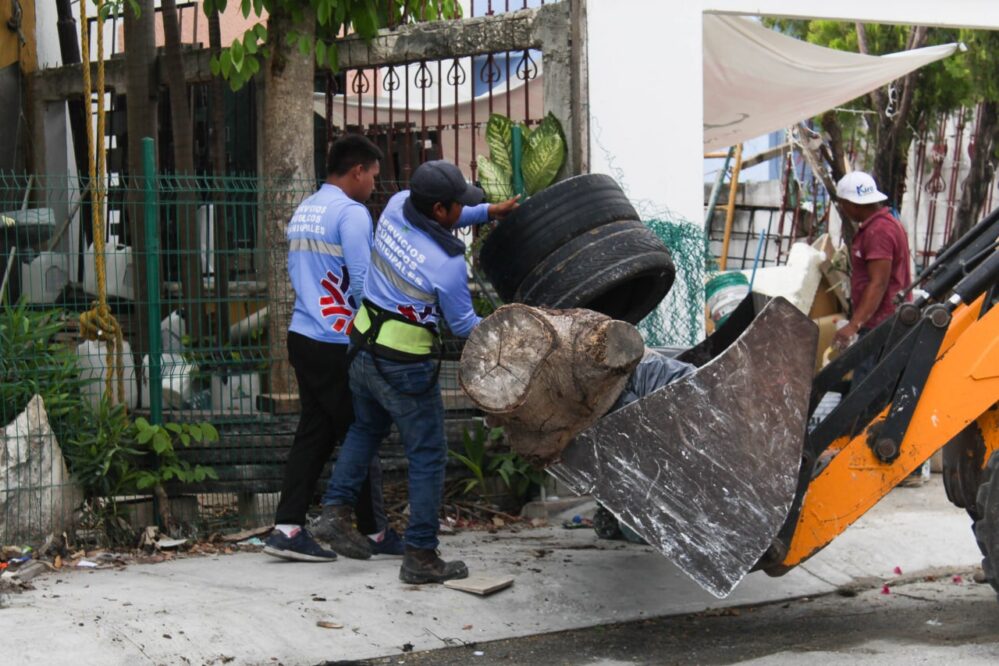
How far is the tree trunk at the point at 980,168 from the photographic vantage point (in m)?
16.1

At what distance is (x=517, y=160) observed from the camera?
8.00 meters

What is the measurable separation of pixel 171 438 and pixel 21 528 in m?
0.85

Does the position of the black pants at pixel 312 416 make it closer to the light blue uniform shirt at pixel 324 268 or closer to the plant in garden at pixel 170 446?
the light blue uniform shirt at pixel 324 268

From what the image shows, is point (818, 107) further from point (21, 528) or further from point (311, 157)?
point (21, 528)

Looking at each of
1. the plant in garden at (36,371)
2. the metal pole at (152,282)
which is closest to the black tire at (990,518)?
the metal pole at (152,282)

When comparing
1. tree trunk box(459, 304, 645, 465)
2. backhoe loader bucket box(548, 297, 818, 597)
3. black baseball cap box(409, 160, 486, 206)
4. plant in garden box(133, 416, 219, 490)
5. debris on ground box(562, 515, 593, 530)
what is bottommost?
debris on ground box(562, 515, 593, 530)

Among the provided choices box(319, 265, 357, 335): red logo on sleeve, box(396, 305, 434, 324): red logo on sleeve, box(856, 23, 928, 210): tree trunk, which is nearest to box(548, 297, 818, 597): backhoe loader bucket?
box(396, 305, 434, 324): red logo on sleeve

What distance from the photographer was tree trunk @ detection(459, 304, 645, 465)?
16.4ft

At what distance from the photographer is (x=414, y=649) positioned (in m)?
5.45

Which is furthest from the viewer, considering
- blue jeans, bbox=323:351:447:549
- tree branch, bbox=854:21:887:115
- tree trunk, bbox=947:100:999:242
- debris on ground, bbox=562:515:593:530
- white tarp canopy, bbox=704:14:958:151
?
tree trunk, bbox=947:100:999:242

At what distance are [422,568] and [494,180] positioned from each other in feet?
8.90

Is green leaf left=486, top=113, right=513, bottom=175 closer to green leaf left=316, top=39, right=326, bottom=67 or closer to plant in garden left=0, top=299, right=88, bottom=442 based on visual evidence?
green leaf left=316, top=39, right=326, bottom=67

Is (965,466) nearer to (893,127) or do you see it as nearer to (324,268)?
(324,268)

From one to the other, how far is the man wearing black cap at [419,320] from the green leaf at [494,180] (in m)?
1.76
